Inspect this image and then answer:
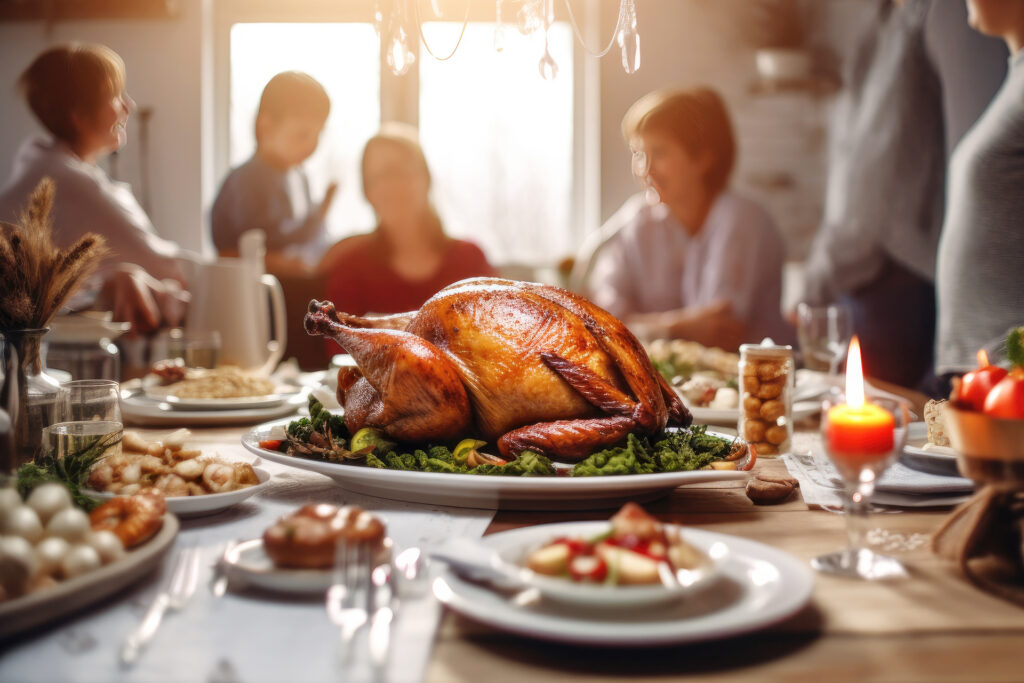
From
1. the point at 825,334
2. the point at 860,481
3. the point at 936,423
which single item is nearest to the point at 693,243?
the point at 825,334

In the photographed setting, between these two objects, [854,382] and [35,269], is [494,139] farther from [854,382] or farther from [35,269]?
[854,382]

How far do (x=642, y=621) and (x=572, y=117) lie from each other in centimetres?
420

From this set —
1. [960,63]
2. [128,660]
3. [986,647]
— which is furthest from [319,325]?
[960,63]

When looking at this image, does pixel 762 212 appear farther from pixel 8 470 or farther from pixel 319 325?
pixel 8 470

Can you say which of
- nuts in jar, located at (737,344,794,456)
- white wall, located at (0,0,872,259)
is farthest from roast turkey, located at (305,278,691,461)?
white wall, located at (0,0,872,259)

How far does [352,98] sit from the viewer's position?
4.47 meters

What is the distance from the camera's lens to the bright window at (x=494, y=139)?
4.51 metres

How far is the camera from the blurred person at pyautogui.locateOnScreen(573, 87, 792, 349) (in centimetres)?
389

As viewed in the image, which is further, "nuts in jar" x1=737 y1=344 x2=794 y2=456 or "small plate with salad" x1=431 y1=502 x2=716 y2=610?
"nuts in jar" x1=737 y1=344 x2=794 y2=456

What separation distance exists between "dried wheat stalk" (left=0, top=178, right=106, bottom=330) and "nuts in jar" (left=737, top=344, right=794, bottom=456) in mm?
920

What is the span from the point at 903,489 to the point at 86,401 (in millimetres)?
1023

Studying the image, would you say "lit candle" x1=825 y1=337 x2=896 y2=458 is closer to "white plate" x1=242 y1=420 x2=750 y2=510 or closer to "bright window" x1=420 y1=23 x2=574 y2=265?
"white plate" x1=242 y1=420 x2=750 y2=510

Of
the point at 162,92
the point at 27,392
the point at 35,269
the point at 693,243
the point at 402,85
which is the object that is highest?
the point at 402,85

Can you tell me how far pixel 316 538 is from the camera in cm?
64
